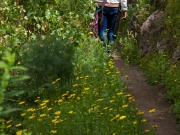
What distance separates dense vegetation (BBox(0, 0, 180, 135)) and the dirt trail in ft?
0.46

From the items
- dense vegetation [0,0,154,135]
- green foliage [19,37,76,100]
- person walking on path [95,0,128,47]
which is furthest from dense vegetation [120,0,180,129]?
green foliage [19,37,76,100]

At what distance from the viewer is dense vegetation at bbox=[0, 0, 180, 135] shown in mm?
3924

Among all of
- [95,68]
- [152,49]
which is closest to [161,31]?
[152,49]

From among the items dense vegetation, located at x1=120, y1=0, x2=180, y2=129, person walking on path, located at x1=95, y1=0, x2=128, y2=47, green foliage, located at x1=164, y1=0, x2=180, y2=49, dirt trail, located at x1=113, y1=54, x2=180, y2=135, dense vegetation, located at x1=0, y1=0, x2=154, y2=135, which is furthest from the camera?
person walking on path, located at x1=95, y1=0, x2=128, y2=47

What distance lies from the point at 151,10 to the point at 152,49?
7.10 feet

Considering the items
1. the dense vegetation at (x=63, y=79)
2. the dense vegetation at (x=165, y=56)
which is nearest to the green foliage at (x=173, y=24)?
the dense vegetation at (x=165, y=56)

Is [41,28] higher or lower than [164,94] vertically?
higher

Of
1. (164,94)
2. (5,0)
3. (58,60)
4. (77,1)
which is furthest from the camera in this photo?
(77,1)

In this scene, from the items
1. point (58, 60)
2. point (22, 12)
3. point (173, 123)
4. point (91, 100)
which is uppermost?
point (22, 12)

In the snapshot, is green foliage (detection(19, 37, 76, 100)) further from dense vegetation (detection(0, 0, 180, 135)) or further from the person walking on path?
the person walking on path

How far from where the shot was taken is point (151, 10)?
396 inches

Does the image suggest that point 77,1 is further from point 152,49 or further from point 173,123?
point 173,123

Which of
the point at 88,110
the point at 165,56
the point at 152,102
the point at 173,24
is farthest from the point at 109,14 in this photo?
the point at 88,110

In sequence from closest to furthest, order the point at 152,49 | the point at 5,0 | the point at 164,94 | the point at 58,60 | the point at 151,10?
the point at 58,60, the point at 164,94, the point at 5,0, the point at 152,49, the point at 151,10
